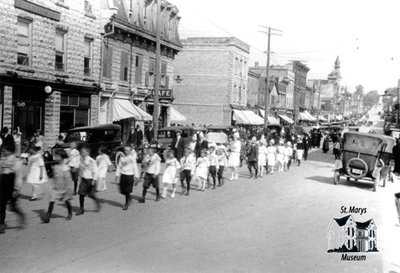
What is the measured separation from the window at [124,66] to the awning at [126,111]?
1558 mm

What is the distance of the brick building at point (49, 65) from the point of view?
787 inches

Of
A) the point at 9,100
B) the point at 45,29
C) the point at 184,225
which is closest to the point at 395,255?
the point at 184,225

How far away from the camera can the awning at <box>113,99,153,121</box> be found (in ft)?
90.8

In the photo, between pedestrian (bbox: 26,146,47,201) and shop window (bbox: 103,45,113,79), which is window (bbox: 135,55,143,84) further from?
pedestrian (bbox: 26,146,47,201)

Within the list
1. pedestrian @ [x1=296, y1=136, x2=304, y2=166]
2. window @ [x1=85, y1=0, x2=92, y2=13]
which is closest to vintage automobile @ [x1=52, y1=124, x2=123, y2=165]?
window @ [x1=85, y1=0, x2=92, y2=13]

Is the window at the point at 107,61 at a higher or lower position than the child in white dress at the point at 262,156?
higher

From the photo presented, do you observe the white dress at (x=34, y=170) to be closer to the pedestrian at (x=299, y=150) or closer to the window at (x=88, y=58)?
the window at (x=88, y=58)

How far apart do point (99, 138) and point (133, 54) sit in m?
12.0

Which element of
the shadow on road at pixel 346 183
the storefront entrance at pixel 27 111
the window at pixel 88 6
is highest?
the window at pixel 88 6

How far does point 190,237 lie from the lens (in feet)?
30.1

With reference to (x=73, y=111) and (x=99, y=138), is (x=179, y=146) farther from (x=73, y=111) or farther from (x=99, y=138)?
(x=73, y=111)

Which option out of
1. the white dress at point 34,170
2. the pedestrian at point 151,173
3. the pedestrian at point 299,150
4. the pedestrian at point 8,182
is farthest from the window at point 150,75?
the pedestrian at point 8,182

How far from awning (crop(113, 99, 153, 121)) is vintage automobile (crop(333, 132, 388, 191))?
45.7 ft

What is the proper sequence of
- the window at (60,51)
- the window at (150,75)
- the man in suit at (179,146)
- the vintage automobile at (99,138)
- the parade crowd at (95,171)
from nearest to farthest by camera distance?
the parade crowd at (95,171) < the vintage automobile at (99,138) < the man in suit at (179,146) < the window at (60,51) < the window at (150,75)
